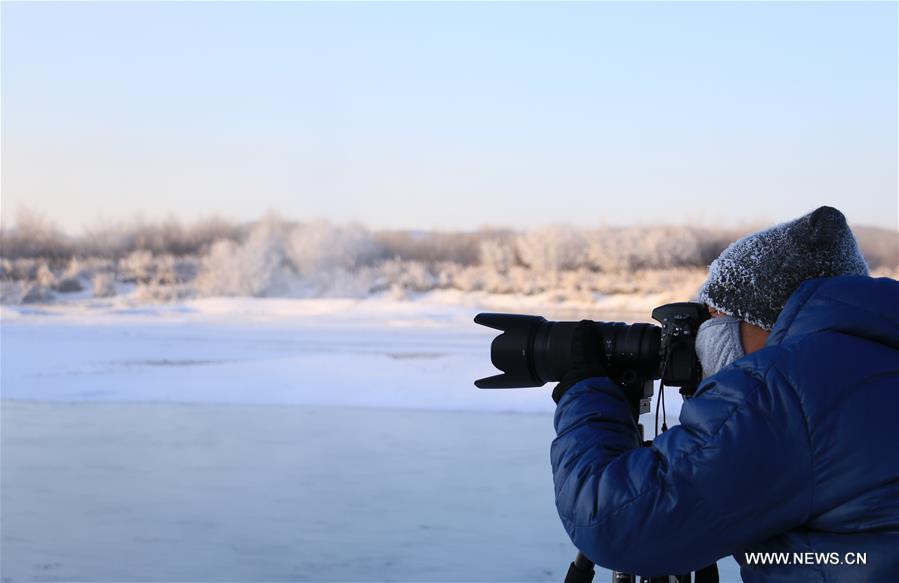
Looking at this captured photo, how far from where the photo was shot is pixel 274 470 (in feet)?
13.3

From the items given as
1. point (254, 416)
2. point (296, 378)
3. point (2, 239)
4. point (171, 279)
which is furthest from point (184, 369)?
point (2, 239)

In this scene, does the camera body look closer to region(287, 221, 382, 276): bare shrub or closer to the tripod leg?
the tripod leg

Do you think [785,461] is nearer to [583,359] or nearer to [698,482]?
[698,482]

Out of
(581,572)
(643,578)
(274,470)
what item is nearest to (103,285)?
(274,470)

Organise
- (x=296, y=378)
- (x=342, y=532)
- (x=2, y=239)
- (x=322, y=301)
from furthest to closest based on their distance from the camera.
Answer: (x=2, y=239) < (x=322, y=301) < (x=296, y=378) < (x=342, y=532)

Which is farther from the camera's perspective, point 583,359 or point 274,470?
point 274,470

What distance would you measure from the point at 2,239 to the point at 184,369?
15588 mm

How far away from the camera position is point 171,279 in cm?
2038

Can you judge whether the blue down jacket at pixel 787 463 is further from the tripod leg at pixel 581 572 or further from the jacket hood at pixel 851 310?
the tripod leg at pixel 581 572

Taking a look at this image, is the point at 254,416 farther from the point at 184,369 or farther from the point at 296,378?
the point at 184,369

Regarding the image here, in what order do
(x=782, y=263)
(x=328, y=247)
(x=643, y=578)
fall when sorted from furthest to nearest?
(x=328, y=247)
(x=643, y=578)
(x=782, y=263)

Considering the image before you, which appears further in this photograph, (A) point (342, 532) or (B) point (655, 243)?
(B) point (655, 243)

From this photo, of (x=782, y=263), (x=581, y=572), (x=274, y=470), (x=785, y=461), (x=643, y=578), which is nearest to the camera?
(x=785, y=461)

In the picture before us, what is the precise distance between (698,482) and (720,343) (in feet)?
0.64
